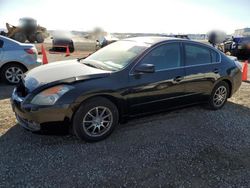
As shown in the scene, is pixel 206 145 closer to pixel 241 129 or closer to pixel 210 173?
pixel 210 173

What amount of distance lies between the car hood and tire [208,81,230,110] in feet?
8.45

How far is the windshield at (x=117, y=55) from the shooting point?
4.20 meters

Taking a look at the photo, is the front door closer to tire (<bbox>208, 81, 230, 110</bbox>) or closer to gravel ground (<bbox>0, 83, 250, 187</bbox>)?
gravel ground (<bbox>0, 83, 250, 187</bbox>)

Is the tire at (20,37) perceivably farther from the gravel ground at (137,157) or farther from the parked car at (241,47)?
the gravel ground at (137,157)

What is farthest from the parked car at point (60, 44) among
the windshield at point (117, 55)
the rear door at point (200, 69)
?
the rear door at point (200, 69)

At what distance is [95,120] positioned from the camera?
383cm

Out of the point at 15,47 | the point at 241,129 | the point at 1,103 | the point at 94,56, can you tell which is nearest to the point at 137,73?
the point at 94,56

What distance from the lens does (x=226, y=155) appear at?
3.71m

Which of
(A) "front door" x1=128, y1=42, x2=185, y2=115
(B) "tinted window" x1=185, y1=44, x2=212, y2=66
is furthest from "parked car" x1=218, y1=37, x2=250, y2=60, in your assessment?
(A) "front door" x1=128, y1=42, x2=185, y2=115

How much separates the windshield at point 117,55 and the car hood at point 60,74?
0.77ft

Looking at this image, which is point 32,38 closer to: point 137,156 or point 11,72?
point 11,72

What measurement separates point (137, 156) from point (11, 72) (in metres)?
5.08

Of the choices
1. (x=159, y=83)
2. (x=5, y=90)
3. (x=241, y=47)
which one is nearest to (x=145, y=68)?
(x=159, y=83)

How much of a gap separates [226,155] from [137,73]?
70.4 inches
